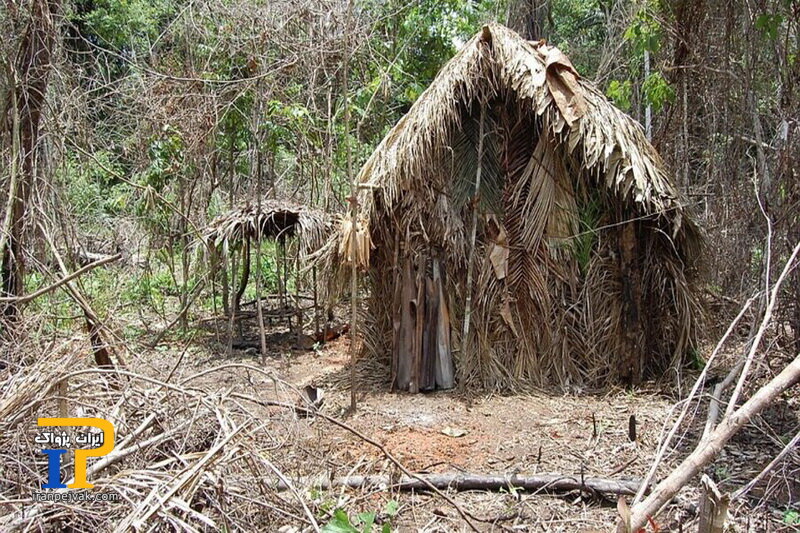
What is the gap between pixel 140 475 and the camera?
295 cm

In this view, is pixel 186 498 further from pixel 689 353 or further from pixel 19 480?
pixel 689 353

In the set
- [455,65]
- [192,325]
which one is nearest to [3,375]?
[455,65]

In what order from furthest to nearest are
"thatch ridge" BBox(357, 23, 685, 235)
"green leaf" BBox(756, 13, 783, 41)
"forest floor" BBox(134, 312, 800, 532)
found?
"thatch ridge" BBox(357, 23, 685, 235), "green leaf" BBox(756, 13, 783, 41), "forest floor" BBox(134, 312, 800, 532)

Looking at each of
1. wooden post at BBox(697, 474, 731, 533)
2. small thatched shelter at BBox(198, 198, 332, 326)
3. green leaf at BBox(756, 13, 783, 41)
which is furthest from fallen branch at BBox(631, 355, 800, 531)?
small thatched shelter at BBox(198, 198, 332, 326)

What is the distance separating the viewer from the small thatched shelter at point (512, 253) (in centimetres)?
691

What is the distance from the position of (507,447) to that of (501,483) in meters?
0.94

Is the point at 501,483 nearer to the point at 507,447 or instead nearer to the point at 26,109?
the point at 507,447

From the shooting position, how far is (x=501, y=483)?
4652mm

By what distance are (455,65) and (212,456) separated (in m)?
5.31

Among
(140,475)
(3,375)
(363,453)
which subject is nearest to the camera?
(140,475)

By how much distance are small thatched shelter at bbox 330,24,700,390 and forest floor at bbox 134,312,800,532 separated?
445 millimetres

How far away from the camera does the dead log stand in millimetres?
4453

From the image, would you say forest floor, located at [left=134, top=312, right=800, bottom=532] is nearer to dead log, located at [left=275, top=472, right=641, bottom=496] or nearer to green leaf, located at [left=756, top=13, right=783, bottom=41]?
dead log, located at [left=275, top=472, right=641, bottom=496]

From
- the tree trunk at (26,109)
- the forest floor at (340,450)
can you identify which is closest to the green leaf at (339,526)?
the forest floor at (340,450)
